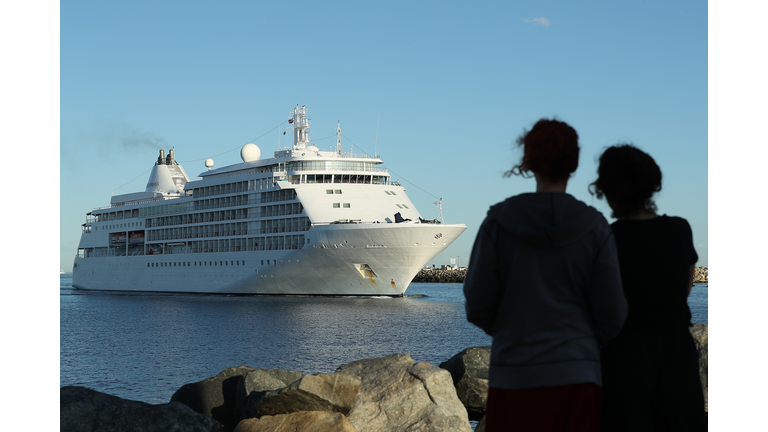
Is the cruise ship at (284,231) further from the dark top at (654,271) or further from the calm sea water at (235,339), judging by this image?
the dark top at (654,271)

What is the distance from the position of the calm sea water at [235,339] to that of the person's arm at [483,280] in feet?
43.6

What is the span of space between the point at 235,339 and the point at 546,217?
25.0 m

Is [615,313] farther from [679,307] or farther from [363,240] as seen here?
[363,240]

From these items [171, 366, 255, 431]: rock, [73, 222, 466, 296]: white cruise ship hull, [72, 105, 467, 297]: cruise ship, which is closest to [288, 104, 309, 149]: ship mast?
[72, 105, 467, 297]: cruise ship

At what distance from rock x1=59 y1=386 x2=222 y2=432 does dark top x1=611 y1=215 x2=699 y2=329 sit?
5837 millimetres

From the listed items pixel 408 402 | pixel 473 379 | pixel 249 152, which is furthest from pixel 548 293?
pixel 249 152

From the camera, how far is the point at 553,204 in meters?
2.98

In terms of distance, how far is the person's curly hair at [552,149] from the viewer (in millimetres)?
3010

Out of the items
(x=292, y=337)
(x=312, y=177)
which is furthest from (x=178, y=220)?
(x=292, y=337)

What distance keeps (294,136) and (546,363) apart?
177 feet

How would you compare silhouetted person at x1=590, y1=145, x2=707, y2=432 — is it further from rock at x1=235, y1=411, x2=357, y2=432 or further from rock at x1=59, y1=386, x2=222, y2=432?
rock at x1=59, y1=386, x2=222, y2=432

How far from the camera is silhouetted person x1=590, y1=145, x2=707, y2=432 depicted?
318 cm

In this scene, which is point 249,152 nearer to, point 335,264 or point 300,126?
point 300,126

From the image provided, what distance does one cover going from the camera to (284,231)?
4841 centimetres
